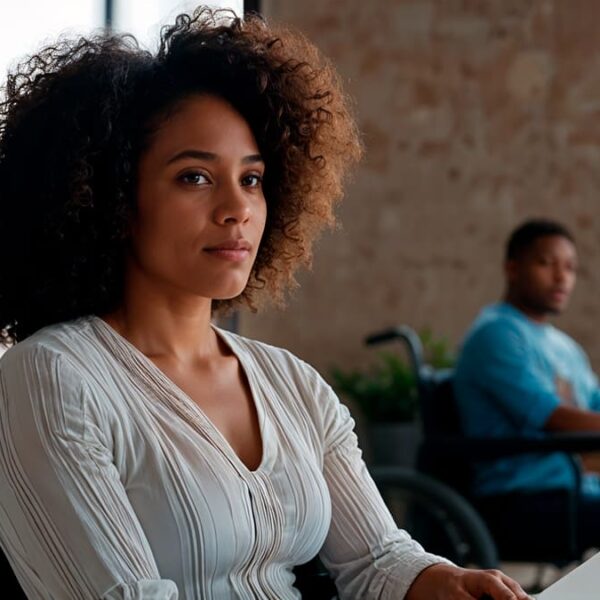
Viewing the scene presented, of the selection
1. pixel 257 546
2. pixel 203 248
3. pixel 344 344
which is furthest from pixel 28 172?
pixel 344 344

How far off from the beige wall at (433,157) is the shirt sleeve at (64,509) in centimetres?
456

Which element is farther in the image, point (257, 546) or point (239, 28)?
point (239, 28)

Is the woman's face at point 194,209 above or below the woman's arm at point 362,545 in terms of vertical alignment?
above

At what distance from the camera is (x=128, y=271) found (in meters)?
1.58

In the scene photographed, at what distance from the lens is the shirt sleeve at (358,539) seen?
155cm

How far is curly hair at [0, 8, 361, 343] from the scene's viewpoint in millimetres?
1499

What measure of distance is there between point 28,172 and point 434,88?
4.63m

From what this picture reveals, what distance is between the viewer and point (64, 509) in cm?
130

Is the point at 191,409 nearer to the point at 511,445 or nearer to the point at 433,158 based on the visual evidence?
the point at 511,445

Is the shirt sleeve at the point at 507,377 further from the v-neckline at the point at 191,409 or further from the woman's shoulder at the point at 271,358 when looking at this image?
the v-neckline at the point at 191,409

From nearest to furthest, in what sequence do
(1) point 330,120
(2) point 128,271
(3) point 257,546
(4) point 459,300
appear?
(3) point 257,546
(2) point 128,271
(1) point 330,120
(4) point 459,300

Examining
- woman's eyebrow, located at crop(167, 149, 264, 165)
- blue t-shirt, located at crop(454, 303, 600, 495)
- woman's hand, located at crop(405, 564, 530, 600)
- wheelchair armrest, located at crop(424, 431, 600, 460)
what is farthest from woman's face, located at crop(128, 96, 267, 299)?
blue t-shirt, located at crop(454, 303, 600, 495)

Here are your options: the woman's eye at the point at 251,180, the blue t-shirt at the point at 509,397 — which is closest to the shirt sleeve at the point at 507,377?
the blue t-shirt at the point at 509,397

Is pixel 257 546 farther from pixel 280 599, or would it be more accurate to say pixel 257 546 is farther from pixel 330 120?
pixel 330 120
